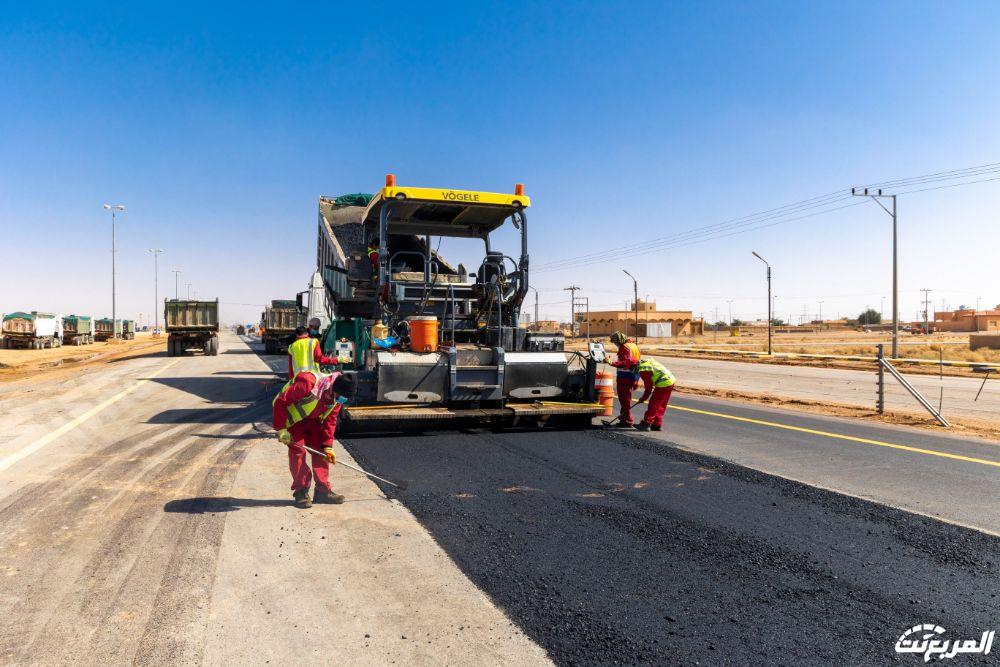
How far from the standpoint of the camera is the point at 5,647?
2916mm

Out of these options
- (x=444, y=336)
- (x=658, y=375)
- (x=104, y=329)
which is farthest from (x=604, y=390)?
(x=104, y=329)

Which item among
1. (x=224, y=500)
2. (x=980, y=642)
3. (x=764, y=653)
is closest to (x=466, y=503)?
(x=224, y=500)

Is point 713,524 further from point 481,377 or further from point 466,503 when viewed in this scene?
point 481,377

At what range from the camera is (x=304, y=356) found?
217 inches

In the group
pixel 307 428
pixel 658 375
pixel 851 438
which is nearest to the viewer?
A: pixel 307 428

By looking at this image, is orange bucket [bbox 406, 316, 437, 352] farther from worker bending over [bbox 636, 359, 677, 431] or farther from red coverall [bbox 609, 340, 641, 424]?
worker bending over [bbox 636, 359, 677, 431]

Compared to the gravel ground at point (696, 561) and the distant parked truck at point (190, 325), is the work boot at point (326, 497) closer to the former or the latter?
the gravel ground at point (696, 561)

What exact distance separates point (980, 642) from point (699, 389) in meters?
13.5

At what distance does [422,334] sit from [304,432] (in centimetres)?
294

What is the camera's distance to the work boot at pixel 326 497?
5238 mm

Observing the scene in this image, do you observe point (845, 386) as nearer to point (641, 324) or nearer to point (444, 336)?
point (444, 336)

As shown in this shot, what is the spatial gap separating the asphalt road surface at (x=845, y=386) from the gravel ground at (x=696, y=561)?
7665 millimetres

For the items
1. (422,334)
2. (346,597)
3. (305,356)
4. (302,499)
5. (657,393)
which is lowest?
(346,597)

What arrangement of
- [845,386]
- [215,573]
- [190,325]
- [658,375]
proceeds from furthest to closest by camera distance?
1. [190,325]
2. [845,386]
3. [658,375]
4. [215,573]
